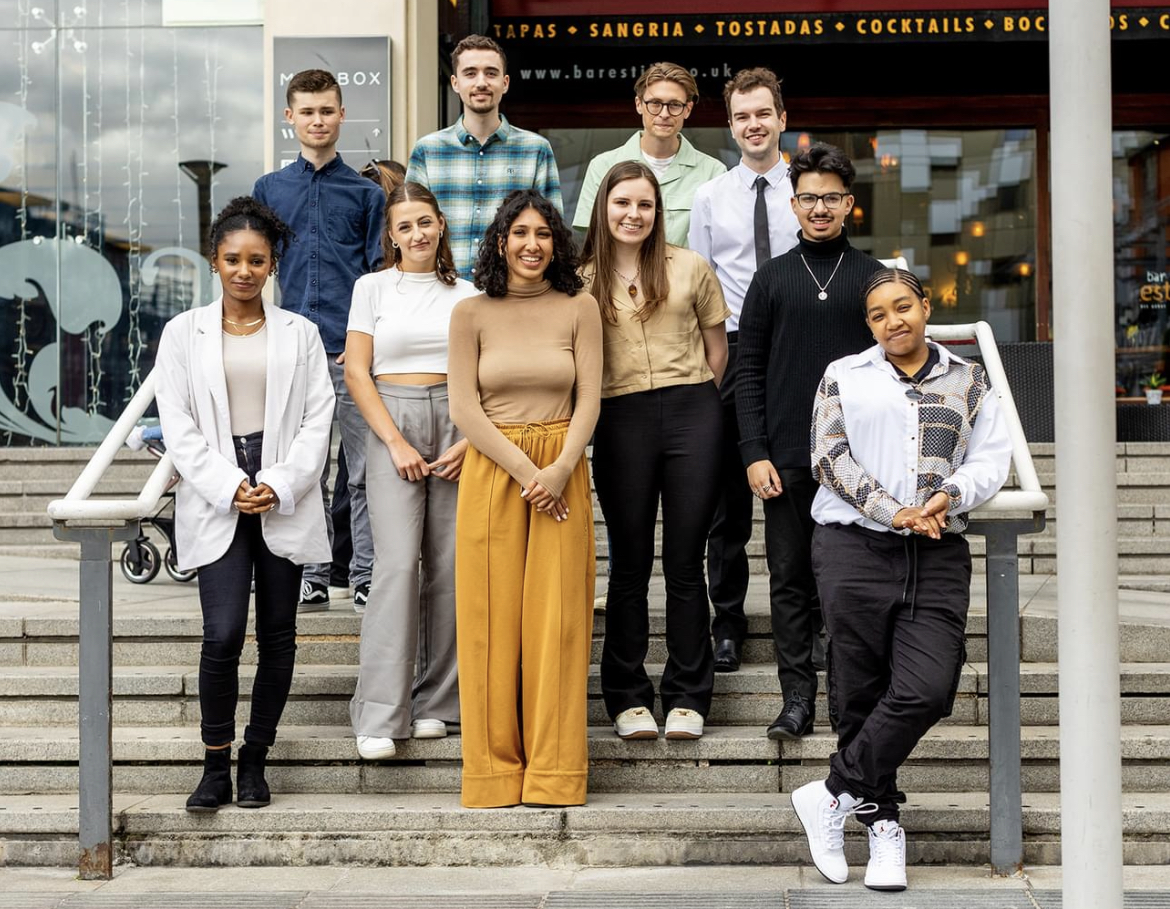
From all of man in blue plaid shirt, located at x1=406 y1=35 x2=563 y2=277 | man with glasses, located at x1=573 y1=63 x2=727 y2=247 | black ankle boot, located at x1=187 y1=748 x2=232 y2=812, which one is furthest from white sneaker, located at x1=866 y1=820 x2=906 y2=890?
man in blue plaid shirt, located at x1=406 y1=35 x2=563 y2=277

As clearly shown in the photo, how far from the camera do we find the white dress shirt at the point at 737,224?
5359mm

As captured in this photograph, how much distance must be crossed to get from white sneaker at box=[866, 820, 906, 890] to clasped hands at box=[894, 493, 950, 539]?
2.92 feet

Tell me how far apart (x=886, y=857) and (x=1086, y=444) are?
205 centimetres

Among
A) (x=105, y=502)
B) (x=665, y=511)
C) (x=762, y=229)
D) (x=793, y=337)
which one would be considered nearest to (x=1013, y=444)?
(x=793, y=337)

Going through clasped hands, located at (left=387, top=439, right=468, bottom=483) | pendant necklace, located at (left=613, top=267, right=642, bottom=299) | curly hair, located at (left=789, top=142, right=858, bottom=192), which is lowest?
clasped hands, located at (left=387, top=439, right=468, bottom=483)

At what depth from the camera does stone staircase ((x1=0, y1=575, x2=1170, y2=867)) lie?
4570 mm

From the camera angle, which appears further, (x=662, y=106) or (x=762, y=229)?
(x=662, y=106)

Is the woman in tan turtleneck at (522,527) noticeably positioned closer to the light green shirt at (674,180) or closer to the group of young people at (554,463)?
the group of young people at (554,463)

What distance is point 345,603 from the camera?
6074 millimetres

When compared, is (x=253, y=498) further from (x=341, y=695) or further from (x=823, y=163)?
(x=823, y=163)

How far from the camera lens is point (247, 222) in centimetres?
480

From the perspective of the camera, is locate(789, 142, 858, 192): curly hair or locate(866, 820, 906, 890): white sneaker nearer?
locate(866, 820, 906, 890): white sneaker

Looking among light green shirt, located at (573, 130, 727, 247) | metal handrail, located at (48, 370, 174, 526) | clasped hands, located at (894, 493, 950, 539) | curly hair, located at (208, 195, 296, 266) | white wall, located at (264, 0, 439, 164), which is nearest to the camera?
clasped hands, located at (894, 493, 950, 539)

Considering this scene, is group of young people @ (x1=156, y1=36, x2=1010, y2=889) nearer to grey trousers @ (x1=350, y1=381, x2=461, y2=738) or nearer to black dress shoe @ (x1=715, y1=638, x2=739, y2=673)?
grey trousers @ (x1=350, y1=381, x2=461, y2=738)
